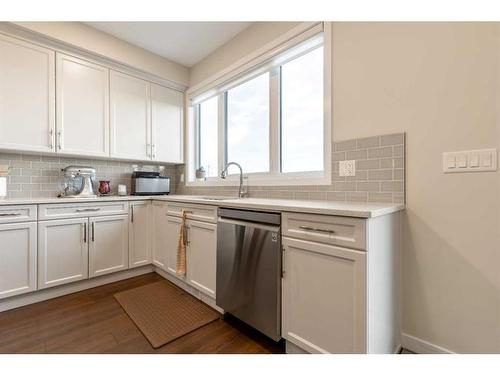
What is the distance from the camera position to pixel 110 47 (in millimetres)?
2537

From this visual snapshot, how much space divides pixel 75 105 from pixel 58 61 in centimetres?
40

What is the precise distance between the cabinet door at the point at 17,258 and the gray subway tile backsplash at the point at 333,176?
0.60 metres

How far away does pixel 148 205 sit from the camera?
271 cm

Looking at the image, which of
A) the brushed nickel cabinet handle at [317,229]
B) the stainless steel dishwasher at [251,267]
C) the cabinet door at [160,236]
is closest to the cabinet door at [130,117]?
the cabinet door at [160,236]

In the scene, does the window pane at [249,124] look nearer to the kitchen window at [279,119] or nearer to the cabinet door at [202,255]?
the kitchen window at [279,119]

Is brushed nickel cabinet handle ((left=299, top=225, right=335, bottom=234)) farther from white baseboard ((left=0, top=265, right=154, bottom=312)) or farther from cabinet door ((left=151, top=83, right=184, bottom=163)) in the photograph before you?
cabinet door ((left=151, top=83, right=184, bottom=163))

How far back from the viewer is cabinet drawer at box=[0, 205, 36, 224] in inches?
73.6

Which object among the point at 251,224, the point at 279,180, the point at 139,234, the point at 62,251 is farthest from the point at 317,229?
the point at 62,251

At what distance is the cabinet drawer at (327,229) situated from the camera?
3.64ft

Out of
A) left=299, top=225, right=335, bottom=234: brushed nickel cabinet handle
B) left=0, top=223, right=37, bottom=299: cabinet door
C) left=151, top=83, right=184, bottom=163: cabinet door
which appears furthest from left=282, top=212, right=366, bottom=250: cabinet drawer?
left=151, top=83, right=184, bottom=163: cabinet door

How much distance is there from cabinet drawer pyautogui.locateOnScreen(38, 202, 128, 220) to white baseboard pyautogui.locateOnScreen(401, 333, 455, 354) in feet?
8.41

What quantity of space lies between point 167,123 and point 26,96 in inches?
52.3

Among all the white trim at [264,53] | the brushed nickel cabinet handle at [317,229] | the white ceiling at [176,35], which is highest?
the white ceiling at [176,35]
